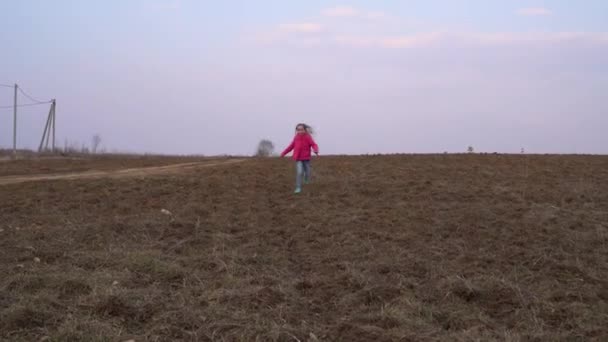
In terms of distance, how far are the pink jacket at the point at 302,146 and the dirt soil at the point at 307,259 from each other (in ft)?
1.97

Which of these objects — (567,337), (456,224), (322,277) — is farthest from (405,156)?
(567,337)

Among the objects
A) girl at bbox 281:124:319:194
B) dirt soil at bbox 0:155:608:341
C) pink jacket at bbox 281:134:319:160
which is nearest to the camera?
dirt soil at bbox 0:155:608:341

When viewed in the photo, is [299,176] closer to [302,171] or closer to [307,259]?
[302,171]

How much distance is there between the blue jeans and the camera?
1042 centimetres

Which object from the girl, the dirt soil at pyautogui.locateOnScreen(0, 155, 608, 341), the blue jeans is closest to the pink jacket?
the girl

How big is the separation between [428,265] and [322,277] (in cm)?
118

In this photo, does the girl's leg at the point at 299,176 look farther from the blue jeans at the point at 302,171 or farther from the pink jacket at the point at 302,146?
the pink jacket at the point at 302,146

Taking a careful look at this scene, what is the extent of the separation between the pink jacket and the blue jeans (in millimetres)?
116

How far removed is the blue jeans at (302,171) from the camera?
10422 mm

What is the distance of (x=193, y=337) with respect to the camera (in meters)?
4.76

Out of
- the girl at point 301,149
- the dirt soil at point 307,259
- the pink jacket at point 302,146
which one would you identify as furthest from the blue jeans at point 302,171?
the dirt soil at point 307,259

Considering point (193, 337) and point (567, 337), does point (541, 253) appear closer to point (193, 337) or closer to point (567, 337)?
point (567, 337)

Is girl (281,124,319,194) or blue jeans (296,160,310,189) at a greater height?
girl (281,124,319,194)

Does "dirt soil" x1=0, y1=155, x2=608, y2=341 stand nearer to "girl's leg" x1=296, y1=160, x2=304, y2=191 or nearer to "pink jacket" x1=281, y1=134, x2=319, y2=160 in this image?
"girl's leg" x1=296, y1=160, x2=304, y2=191
